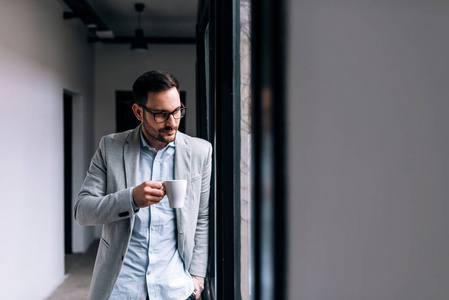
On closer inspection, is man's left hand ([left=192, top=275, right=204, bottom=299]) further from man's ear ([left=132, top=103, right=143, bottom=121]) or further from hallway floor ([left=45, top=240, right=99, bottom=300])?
hallway floor ([left=45, top=240, right=99, bottom=300])

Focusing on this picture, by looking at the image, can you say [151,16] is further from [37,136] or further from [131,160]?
[131,160]

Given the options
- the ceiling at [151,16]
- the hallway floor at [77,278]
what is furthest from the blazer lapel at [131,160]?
the ceiling at [151,16]

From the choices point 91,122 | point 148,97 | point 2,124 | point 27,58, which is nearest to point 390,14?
point 148,97

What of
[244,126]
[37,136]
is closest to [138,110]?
[244,126]

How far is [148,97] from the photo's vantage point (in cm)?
128

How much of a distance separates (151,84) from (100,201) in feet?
1.32

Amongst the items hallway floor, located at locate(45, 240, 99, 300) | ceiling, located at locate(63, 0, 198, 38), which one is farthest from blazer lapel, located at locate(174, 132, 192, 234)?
ceiling, located at locate(63, 0, 198, 38)

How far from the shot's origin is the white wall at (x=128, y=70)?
5789 millimetres

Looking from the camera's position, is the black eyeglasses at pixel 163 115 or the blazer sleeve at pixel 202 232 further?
the blazer sleeve at pixel 202 232

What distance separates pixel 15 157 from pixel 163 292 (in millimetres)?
2055

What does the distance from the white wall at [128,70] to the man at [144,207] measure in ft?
14.5

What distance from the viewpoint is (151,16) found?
485 cm

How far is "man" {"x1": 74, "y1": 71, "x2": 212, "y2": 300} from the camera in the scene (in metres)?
1.28

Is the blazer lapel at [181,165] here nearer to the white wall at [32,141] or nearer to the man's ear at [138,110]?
the man's ear at [138,110]
